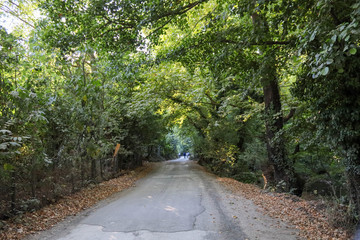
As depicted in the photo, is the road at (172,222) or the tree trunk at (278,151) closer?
→ the road at (172,222)

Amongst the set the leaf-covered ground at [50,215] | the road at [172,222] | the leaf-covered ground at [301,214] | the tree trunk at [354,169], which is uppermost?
the tree trunk at [354,169]

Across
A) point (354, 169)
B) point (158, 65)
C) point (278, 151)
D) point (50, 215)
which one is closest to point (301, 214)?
point (354, 169)

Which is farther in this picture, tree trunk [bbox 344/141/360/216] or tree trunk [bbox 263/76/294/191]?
tree trunk [bbox 263/76/294/191]

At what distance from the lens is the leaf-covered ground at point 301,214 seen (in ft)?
16.4

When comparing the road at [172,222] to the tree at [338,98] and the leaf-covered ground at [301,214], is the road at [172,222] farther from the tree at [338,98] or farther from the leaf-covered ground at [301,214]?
the tree at [338,98]

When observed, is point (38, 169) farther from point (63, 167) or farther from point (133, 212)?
point (133, 212)

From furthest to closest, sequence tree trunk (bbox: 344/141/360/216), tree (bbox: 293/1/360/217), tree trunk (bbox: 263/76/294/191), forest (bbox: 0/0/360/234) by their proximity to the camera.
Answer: tree trunk (bbox: 263/76/294/191), tree trunk (bbox: 344/141/360/216), forest (bbox: 0/0/360/234), tree (bbox: 293/1/360/217)

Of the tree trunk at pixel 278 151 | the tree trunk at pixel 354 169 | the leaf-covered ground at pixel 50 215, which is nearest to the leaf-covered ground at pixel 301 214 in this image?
the tree trunk at pixel 354 169

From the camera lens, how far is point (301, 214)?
6.46 meters

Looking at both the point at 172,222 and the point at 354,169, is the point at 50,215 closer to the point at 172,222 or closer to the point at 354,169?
the point at 172,222

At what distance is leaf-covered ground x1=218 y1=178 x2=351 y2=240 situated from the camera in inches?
197

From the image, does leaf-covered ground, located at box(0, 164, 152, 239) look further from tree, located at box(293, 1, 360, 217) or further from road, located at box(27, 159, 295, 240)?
tree, located at box(293, 1, 360, 217)

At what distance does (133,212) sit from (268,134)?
682 cm

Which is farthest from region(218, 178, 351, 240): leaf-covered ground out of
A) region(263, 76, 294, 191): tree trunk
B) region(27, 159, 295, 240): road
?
region(263, 76, 294, 191): tree trunk
